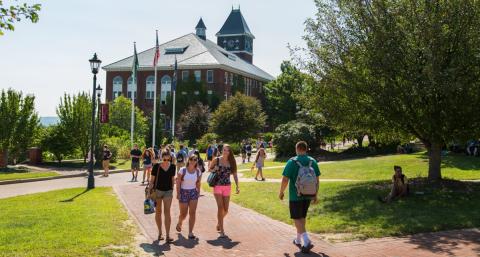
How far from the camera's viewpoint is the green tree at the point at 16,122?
2928 centimetres

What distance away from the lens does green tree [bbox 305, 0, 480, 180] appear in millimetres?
13438

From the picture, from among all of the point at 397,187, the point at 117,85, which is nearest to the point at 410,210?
the point at 397,187

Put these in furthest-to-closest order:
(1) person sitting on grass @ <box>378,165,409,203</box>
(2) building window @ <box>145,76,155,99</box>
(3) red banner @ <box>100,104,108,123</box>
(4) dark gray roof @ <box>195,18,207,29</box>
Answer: (4) dark gray roof @ <box>195,18,207,29</box> → (2) building window @ <box>145,76,155,99</box> → (3) red banner @ <box>100,104,108,123</box> → (1) person sitting on grass @ <box>378,165,409,203</box>

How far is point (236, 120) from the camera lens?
48.7 metres

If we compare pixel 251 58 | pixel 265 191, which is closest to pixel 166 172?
pixel 265 191

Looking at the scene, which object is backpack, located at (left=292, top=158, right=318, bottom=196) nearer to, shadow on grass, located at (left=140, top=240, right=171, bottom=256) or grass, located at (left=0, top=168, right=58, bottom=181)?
shadow on grass, located at (left=140, top=240, right=171, bottom=256)

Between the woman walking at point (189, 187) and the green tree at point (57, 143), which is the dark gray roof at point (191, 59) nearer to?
the green tree at point (57, 143)

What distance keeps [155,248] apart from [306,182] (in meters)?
2.83

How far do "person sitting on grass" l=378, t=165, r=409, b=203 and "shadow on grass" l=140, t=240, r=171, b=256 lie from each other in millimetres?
6415

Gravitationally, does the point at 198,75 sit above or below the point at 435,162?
above

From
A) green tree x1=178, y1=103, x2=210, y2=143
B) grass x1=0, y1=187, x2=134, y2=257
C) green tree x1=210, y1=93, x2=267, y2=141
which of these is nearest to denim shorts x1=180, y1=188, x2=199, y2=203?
→ grass x1=0, y1=187, x2=134, y2=257

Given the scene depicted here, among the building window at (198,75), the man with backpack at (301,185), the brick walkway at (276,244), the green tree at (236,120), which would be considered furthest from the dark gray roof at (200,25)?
the man with backpack at (301,185)

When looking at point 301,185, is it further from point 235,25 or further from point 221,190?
point 235,25

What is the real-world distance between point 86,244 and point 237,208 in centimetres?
524
